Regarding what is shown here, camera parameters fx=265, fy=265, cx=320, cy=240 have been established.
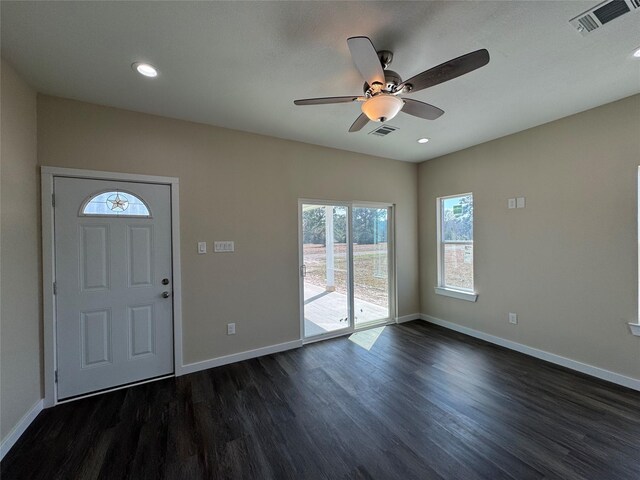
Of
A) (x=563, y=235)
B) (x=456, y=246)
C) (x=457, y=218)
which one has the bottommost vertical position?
(x=456, y=246)

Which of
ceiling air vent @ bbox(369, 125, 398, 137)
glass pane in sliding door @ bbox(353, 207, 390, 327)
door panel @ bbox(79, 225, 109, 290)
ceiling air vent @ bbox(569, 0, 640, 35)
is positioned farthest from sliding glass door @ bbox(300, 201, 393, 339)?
ceiling air vent @ bbox(569, 0, 640, 35)

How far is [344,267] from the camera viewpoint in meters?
4.03

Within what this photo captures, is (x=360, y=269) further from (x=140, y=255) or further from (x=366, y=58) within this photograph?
(x=366, y=58)

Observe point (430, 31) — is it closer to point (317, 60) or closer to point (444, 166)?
point (317, 60)

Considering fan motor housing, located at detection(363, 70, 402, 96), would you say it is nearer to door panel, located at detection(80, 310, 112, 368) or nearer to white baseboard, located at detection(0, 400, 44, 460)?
door panel, located at detection(80, 310, 112, 368)

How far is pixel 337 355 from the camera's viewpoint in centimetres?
329

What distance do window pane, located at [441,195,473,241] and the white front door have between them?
3958 mm

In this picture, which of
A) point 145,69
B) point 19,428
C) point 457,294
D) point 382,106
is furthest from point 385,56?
point 19,428

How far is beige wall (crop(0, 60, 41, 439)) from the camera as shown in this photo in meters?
1.86

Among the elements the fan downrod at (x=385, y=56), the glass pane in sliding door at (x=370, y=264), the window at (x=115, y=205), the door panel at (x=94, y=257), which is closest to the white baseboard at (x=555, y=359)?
the glass pane in sliding door at (x=370, y=264)

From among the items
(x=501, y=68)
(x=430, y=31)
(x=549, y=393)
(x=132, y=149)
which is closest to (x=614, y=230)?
(x=549, y=393)

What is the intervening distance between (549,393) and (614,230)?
66.8 inches

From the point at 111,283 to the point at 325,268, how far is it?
2485 millimetres

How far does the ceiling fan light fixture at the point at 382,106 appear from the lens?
174 cm
